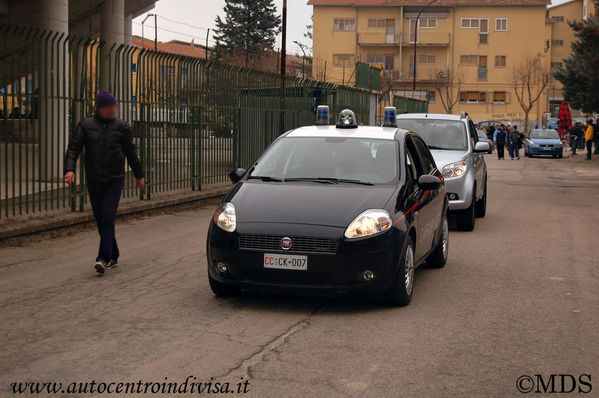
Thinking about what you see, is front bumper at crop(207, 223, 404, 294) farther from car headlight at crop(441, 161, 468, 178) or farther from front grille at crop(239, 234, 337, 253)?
car headlight at crop(441, 161, 468, 178)

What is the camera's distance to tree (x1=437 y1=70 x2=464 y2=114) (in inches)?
3255

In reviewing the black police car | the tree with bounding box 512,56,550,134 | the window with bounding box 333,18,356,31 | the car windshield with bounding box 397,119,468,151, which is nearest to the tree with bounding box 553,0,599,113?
the car windshield with bounding box 397,119,468,151

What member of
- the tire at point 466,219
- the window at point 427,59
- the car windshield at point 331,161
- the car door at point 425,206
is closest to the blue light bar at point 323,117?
the car door at point 425,206

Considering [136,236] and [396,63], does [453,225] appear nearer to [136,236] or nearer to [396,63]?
[136,236]

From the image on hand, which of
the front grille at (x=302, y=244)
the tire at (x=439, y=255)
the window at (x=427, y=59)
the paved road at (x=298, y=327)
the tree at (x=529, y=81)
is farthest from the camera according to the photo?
the window at (x=427, y=59)

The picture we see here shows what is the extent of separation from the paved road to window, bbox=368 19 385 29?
75.0 meters

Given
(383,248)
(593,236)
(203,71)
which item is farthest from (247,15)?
(383,248)

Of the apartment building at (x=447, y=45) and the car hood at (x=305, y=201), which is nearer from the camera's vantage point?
the car hood at (x=305, y=201)

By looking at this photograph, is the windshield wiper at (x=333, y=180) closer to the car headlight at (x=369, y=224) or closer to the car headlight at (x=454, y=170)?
the car headlight at (x=369, y=224)

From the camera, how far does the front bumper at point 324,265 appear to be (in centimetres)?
665

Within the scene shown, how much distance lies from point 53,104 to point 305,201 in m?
6.17

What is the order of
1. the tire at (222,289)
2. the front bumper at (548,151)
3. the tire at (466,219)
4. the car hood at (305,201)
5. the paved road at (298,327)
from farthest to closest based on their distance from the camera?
1. the front bumper at (548,151)
2. the tire at (466,219)
3. the tire at (222,289)
4. the car hood at (305,201)
5. the paved road at (298,327)

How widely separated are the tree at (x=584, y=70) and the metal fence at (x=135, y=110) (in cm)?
1732

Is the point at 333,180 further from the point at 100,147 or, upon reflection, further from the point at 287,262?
the point at 100,147
